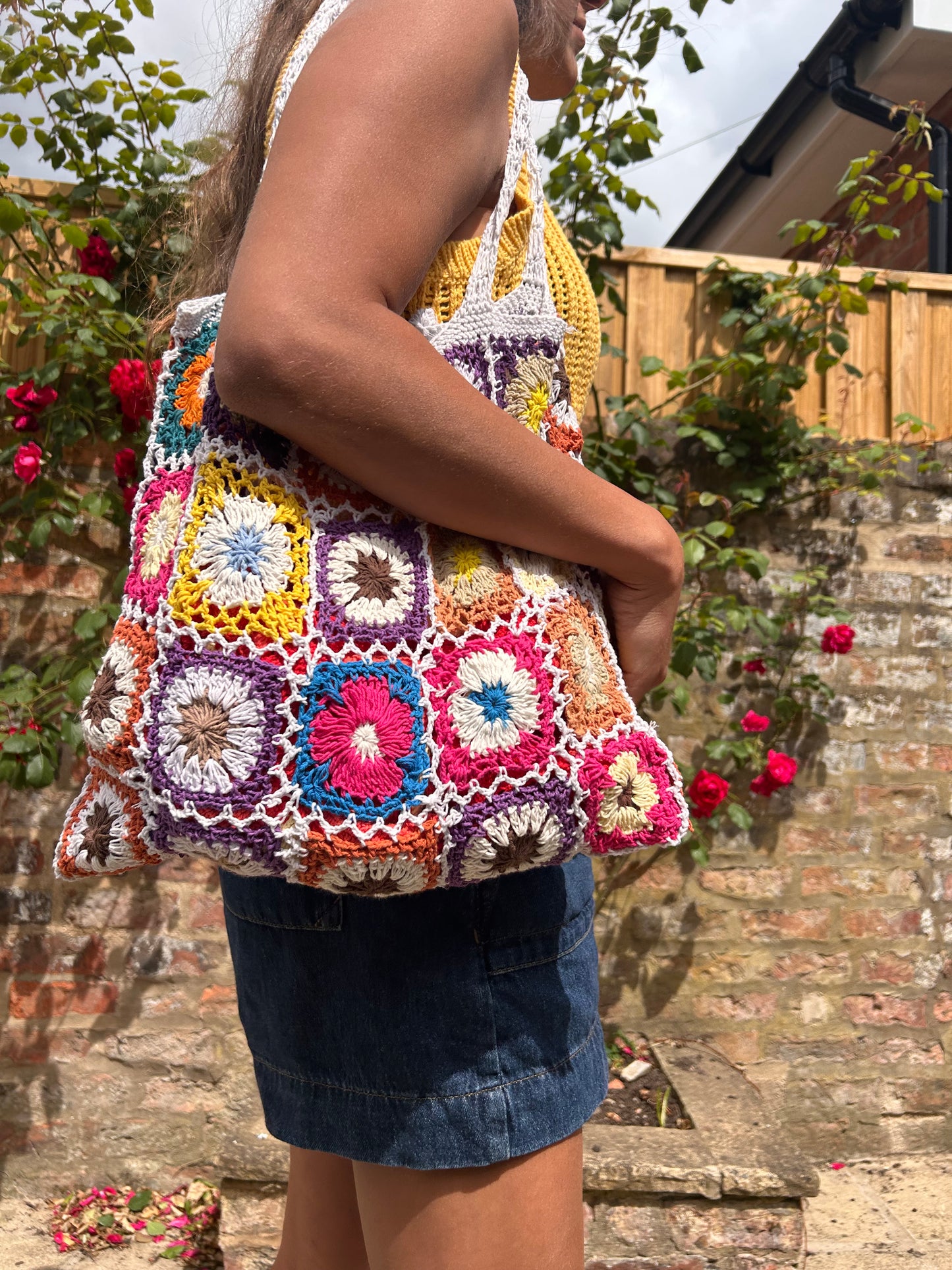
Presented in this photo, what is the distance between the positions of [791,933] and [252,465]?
8.71 ft

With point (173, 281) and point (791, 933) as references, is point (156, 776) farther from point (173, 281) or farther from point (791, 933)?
point (791, 933)

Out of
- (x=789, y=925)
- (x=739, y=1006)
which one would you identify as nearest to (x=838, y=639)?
(x=789, y=925)

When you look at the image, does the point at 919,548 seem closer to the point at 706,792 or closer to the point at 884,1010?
the point at 706,792

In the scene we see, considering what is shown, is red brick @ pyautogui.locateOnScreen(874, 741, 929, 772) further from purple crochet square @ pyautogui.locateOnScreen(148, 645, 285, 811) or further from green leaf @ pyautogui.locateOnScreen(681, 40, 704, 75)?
purple crochet square @ pyautogui.locateOnScreen(148, 645, 285, 811)

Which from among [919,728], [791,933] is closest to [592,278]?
[919,728]

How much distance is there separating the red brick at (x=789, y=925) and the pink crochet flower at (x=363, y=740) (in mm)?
2484

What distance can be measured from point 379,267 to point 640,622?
0.40 m

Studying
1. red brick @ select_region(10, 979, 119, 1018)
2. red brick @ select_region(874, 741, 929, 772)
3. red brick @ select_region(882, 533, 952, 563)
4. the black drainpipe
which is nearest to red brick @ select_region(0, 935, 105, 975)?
red brick @ select_region(10, 979, 119, 1018)

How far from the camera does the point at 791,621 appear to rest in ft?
9.49

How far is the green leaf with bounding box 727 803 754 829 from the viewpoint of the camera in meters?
2.80

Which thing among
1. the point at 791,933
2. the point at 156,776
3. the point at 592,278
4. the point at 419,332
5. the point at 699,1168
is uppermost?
the point at 592,278

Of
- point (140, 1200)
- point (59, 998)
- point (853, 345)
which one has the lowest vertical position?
point (140, 1200)

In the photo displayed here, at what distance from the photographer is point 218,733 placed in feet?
2.24

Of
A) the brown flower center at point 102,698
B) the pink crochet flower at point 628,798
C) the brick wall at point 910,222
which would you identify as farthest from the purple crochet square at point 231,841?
the brick wall at point 910,222
